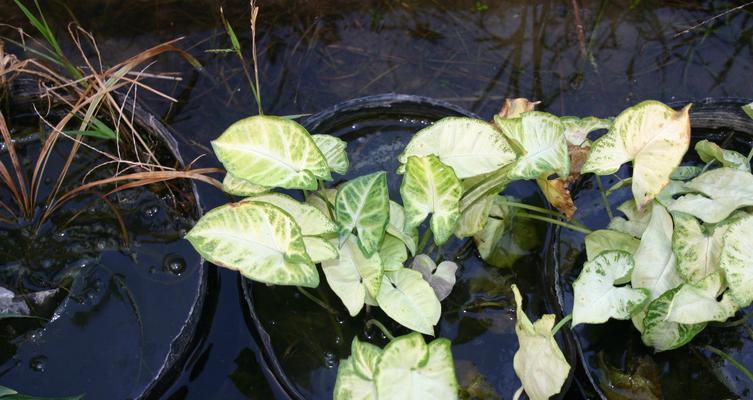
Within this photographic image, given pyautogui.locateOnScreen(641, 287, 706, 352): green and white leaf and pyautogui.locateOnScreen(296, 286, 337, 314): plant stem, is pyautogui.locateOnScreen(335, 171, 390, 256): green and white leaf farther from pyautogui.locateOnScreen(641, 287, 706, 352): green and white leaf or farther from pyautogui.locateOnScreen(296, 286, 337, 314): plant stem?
pyautogui.locateOnScreen(641, 287, 706, 352): green and white leaf

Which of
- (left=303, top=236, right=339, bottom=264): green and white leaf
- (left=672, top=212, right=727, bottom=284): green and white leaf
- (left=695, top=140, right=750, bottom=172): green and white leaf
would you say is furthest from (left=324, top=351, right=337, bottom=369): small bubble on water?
(left=695, top=140, right=750, bottom=172): green and white leaf

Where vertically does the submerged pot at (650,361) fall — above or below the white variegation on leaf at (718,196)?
below

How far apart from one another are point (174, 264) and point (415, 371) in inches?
24.6

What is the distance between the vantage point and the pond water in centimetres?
171

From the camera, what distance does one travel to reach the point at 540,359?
972 mm

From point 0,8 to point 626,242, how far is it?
1607mm

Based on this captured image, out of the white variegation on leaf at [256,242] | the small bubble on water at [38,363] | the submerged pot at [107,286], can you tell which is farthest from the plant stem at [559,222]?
the small bubble on water at [38,363]

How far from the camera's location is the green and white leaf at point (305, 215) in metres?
1.07

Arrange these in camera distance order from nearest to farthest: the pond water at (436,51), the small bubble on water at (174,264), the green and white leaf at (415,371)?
the green and white leaf at (415,371) < the small bubble on water at (174,264) < the pond water at (436,51)

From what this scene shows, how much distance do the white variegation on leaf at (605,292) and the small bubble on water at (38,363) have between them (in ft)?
3.14

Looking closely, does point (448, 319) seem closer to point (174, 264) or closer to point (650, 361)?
→ point (650, 361)

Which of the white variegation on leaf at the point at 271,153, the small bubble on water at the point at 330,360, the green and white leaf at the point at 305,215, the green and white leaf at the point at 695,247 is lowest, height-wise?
the small bubble on water at the point at 330,360

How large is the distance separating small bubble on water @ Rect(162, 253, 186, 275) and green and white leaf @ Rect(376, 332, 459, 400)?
1.91 ft

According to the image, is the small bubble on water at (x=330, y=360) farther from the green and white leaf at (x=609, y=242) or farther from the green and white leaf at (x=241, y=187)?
the green and white leaf at (x=609, y=242)
